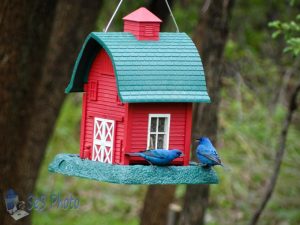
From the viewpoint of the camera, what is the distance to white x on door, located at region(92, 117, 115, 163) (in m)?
4.89

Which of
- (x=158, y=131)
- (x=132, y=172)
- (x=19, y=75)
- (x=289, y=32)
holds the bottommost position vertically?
(x=132, y=172)

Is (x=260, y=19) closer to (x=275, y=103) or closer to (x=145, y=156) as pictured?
(x=275, y=103)

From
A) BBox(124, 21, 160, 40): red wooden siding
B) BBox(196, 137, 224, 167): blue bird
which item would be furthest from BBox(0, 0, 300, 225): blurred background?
BBox(196, 137, 224, 167): blue bird

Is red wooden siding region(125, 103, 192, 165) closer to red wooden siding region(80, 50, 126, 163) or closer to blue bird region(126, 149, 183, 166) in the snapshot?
red wooden siding region(80, 50, 126, 163)

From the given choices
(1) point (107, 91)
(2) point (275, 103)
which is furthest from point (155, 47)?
(2) point (275, 103)

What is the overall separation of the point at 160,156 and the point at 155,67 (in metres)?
0.56

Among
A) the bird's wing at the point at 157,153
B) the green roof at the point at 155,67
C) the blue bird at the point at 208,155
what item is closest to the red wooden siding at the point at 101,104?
the green roof at the point at 155,67

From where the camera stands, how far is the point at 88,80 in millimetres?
5137

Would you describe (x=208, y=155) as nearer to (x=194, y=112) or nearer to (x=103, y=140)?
(x=103, y=140)

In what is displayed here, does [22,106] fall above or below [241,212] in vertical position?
above

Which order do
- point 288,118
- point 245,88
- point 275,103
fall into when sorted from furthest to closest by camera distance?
1. point 275,103
2. point 245,88
3. point 288,118

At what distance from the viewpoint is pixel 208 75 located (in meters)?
7.85

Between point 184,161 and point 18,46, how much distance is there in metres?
2.16

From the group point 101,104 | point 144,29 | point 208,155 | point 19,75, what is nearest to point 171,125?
point 208,155
